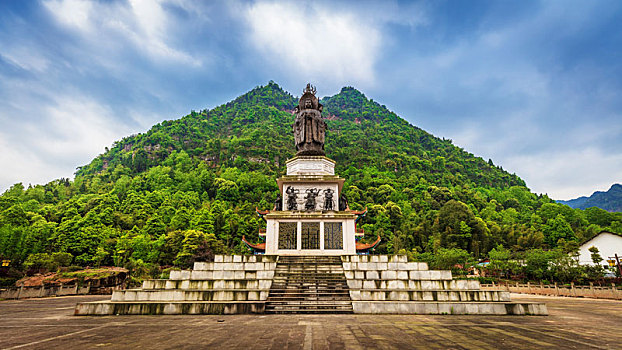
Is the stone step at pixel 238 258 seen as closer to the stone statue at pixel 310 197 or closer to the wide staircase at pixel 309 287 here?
the wide staircase at pixel 309 287

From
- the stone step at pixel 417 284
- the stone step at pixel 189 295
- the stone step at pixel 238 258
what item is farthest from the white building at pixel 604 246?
the stone step at pixel 189 295

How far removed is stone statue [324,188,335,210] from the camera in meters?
19.1

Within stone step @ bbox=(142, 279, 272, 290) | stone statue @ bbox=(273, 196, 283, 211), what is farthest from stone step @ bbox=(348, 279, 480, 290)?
stone statue @ bbox=(273, 196, 283, 211)

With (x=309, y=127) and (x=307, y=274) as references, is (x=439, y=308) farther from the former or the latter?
(x=309, y=127)

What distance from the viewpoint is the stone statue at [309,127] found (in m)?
21.4

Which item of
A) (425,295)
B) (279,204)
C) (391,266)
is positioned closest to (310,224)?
(279,204)

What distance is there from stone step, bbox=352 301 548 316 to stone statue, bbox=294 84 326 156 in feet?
39.3

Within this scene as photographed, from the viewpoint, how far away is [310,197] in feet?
63.5

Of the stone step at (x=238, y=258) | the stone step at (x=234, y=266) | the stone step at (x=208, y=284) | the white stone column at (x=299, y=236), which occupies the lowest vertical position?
the stone step at (x=208, y=284)

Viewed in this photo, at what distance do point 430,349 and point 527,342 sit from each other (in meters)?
2.24

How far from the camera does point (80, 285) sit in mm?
24266

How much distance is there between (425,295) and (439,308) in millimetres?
1046

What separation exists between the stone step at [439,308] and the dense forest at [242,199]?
3258 cm

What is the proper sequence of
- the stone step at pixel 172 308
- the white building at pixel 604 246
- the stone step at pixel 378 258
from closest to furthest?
the stone step at pixel 172 308, the stone step at pixel 378 258, the white building at pixel 604 246
